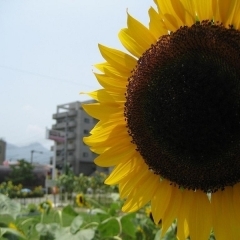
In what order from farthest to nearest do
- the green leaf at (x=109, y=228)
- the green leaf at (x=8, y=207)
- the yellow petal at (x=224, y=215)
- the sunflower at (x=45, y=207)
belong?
the sunflower at (x=45, y=207) → the green leaf at (x=109, y=228) → the green leaf at (x=8, y=207) → the yellow petal at (x=224, y=215)

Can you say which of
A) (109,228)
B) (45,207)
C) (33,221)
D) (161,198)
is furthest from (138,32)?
(45,207)

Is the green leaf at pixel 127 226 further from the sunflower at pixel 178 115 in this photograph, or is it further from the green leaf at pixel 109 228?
the sunflower at pixel 178 115

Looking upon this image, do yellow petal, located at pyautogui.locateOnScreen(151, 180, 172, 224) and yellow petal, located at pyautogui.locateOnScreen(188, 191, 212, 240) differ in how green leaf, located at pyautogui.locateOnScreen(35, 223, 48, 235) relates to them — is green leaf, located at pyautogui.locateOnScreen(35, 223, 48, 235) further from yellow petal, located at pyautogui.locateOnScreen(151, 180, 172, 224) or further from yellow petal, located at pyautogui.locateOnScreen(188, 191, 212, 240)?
yellow petal, located at pyautogui.locateOnScreen(188, 191, 212, 240)

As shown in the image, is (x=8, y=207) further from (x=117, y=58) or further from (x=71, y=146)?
(x=71, y=146)

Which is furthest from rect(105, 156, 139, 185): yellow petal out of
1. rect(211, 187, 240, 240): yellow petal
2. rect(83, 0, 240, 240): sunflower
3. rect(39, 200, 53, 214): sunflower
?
rect(39, 200, 53, 214): sunflower

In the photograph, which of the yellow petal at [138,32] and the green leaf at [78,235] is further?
the green leaf at [78,235]

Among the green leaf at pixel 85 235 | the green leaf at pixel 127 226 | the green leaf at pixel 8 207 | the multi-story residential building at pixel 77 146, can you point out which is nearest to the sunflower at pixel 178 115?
the green leaf at pixel 85 235
